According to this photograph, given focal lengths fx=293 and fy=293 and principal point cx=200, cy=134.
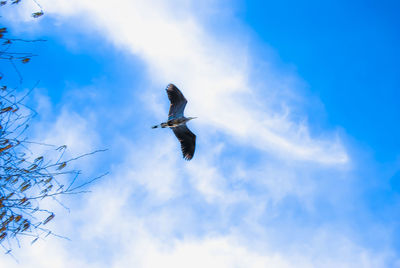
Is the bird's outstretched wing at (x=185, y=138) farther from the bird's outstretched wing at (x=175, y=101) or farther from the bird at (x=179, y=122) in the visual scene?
the bird's outstretched wing at (x=175, y=101)

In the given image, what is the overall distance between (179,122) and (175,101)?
1.22 m

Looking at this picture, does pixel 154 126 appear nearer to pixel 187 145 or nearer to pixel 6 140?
pixel 187 145

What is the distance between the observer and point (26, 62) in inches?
259

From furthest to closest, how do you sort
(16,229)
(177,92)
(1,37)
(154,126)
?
1. (154,126)
2. (177,92)
3. (16,229)
4. (1,37)

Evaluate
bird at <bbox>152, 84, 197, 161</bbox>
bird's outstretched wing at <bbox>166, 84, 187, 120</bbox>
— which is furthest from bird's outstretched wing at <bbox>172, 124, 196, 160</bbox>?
bird's outstretched wing at <bbox>166, 84, 187, 120</bbox>

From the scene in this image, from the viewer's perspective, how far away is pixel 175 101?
1536 cm

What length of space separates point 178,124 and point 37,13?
9.95 metres

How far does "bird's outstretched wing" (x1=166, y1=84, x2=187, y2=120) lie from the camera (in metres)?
15.0

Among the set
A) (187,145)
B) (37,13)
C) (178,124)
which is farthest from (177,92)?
(37,13)

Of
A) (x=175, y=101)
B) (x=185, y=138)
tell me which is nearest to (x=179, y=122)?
(x=185, y=138)

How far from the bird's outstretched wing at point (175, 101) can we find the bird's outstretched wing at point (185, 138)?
0.80 metres

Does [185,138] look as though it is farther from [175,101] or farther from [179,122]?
[175,101]

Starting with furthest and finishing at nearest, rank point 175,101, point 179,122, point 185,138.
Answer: point 185,138 < point 179,122 < point 175,101

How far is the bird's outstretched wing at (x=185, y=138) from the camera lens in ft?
52.5
